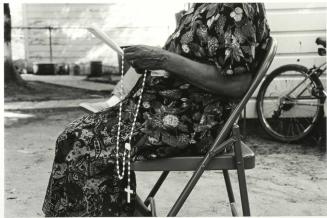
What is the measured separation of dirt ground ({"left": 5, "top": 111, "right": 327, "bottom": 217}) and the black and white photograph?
0.01m

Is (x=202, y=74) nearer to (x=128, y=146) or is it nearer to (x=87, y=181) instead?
(x=128, y=146)

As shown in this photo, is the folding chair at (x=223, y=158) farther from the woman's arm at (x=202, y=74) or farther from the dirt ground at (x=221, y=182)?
the dirt ground at (x=221, y=182)

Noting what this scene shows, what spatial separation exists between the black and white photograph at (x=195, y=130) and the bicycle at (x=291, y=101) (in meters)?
0.01

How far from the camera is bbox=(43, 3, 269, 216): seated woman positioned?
1867 millimetres

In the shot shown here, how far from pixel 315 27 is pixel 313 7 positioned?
0.23m

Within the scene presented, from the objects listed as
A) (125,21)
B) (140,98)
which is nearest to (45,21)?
(125,21)

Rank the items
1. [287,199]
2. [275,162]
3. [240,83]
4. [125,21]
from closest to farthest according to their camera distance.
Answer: [240,83], [287,199], [275,162], [125,21]

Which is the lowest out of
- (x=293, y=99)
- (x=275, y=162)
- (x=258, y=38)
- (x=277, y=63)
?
(x=275, y=162)

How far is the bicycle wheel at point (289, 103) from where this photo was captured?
5355 mm

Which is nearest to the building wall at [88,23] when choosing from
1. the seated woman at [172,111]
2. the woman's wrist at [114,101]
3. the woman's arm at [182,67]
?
the woman's wrist at [114,101]

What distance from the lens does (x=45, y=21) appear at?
14.6 m

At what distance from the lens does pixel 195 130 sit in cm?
199

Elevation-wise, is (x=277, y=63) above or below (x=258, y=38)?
below

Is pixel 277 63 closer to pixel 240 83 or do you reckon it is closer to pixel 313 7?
pixel 313 7
